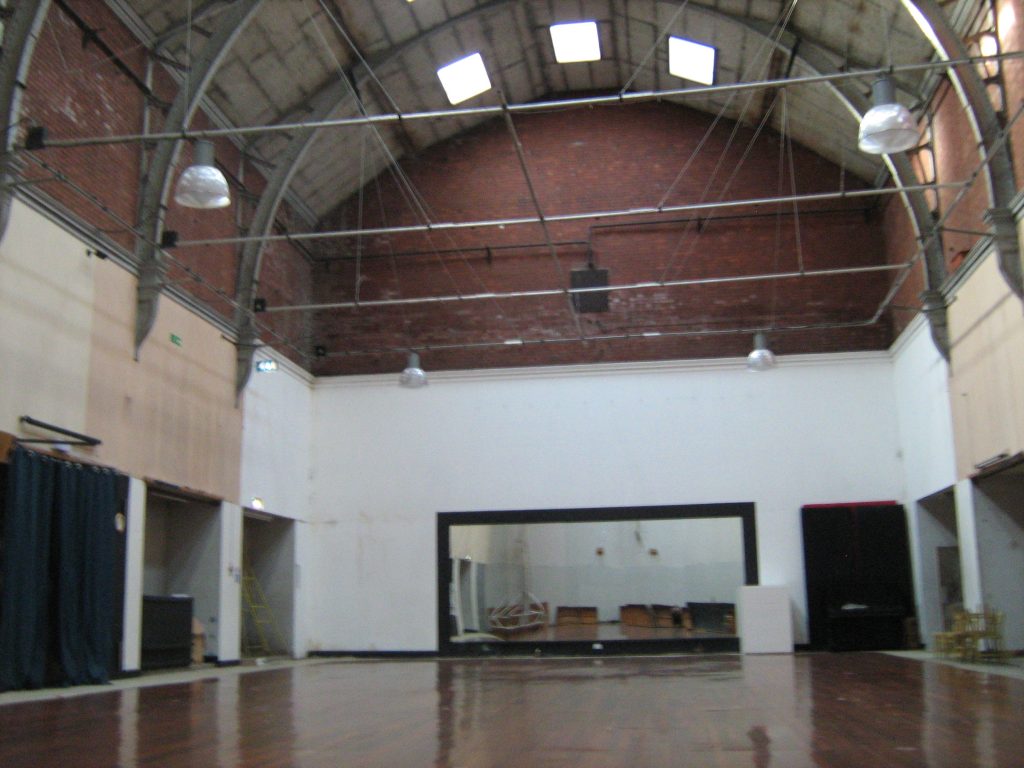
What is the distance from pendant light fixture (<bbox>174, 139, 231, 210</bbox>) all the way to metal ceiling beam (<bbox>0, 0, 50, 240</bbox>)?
6.77ft

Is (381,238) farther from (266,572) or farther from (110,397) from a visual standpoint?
(110,397)

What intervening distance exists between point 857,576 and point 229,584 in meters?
10.1

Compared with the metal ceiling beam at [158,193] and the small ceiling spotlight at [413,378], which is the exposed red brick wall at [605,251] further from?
the metal ceiling beam at [158,193]

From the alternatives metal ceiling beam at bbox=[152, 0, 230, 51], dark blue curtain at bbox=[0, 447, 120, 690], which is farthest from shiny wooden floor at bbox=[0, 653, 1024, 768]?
metal ceiling beam at bbox=[152, 0, 230, 51]

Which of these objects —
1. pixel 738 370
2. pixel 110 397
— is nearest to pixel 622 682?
pixel 110 397

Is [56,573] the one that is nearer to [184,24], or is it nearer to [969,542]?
[184,24]

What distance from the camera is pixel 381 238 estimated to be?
Result: 67.1ft

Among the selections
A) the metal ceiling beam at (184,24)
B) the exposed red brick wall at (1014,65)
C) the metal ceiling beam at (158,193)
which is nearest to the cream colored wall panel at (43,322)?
the metal ceiling beam at (158,193)

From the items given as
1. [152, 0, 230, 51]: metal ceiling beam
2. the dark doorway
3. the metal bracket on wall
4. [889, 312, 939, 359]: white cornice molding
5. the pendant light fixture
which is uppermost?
[152, 0, 230, 51]: metal ceiling beam

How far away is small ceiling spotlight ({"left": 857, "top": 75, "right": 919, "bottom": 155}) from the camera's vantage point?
30.7 ft

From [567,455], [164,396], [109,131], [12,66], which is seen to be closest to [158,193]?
[109,131]

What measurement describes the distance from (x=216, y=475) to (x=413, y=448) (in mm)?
4532

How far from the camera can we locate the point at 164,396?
573 inches

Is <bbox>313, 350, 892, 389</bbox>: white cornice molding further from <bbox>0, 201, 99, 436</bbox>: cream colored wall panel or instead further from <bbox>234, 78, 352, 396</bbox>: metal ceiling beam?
<bbox>0, 201, 99, 436</bbox>: cream colored wall panel
